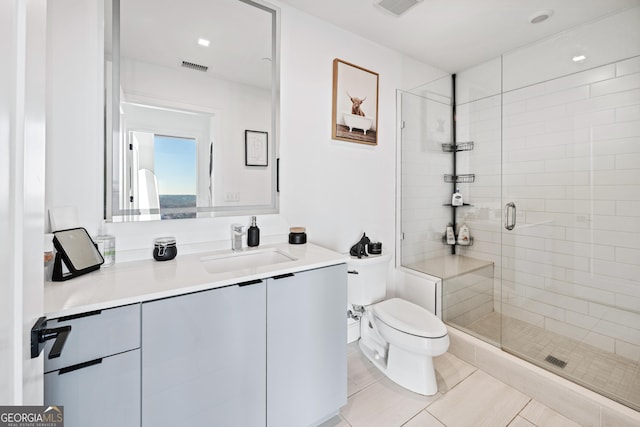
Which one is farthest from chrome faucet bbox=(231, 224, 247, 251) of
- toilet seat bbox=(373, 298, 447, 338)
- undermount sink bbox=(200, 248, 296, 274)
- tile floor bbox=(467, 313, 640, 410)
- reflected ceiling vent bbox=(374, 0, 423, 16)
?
tile floor bbox=(467, 313, 640, 410)

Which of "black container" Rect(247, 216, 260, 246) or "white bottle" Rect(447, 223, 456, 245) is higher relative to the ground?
"black container" Rect(247, 216, 260, 246)

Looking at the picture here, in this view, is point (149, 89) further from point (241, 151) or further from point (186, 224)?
point (186, 224)

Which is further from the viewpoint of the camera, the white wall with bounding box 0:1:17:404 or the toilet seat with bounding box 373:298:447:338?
the toilet seat with bounding box 373:298:447:338

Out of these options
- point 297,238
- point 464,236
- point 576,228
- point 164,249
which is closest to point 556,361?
point 576,228

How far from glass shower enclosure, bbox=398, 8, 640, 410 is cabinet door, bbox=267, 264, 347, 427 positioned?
1.29 meters

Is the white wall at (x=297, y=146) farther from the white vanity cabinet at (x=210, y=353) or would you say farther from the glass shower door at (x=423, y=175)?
the white vanity cabinet at (x=210, y=353)

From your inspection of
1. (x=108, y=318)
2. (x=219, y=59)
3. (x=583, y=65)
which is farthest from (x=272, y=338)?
(x=583, y=65)

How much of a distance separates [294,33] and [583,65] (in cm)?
207

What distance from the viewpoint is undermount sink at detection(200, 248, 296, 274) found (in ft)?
4.79

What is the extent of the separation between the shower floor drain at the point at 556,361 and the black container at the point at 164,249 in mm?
2388

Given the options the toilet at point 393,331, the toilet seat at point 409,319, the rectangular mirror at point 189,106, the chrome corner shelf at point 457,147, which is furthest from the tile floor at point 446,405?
the chrome corner shelf at point 457,147

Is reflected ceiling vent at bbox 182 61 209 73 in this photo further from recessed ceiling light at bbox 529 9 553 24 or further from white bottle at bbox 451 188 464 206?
white bottle at bbox 451 188 464 206

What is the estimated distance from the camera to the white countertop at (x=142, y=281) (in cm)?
87

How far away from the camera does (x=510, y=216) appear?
7.45 ft
